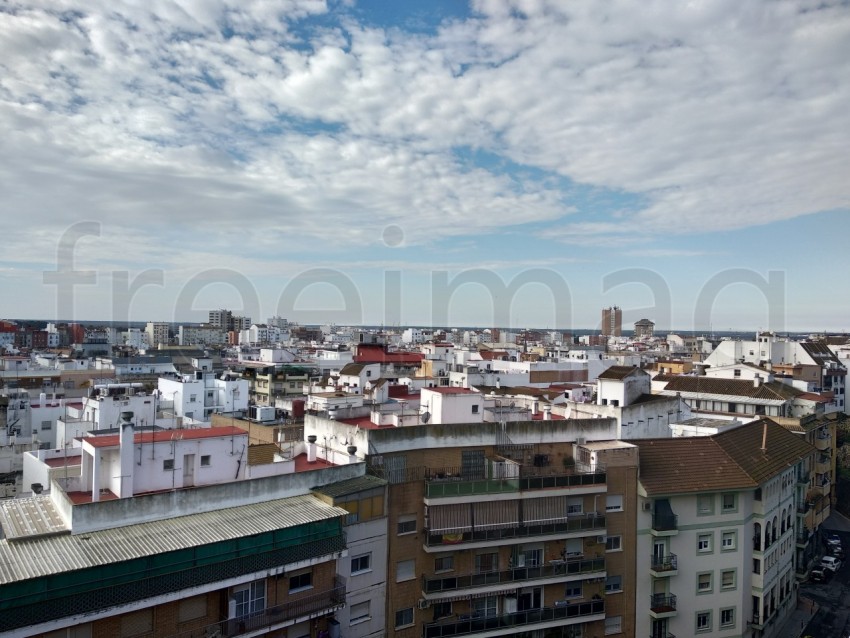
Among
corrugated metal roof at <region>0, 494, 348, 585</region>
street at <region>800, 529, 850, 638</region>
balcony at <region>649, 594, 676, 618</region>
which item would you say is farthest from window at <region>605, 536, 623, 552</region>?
street at <region>800, 529, 850, 638</region>

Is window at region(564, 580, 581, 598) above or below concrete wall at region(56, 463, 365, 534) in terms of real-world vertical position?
below

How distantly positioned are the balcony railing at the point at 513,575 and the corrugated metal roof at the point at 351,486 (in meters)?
4.18

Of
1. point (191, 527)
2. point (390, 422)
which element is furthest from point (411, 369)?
point (191, 527)

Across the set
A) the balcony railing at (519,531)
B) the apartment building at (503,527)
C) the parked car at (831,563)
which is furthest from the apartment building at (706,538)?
the parked car at (831,563)

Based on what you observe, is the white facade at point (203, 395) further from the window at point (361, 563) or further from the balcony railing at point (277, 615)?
the balcony railing at point (277, 615)

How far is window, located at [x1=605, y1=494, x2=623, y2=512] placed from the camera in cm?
2505

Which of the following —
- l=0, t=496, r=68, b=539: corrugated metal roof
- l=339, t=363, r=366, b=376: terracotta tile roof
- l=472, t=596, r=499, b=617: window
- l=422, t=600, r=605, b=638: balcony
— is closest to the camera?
l=0, t=496, r=68, b=539: corrugated metal roof

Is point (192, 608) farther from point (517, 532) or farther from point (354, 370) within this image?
point (354, 370)

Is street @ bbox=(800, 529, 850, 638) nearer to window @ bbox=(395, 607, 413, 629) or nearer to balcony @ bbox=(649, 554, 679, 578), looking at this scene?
balcony @ bbox=(649, 554, 679, 578)

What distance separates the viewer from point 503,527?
901 inches

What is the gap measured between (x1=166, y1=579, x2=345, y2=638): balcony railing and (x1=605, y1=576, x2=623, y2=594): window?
466 inches

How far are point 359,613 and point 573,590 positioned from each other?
8.89 metres

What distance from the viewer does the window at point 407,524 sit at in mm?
22047

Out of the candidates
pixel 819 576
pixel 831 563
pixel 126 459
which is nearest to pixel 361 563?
pixel 126 459
